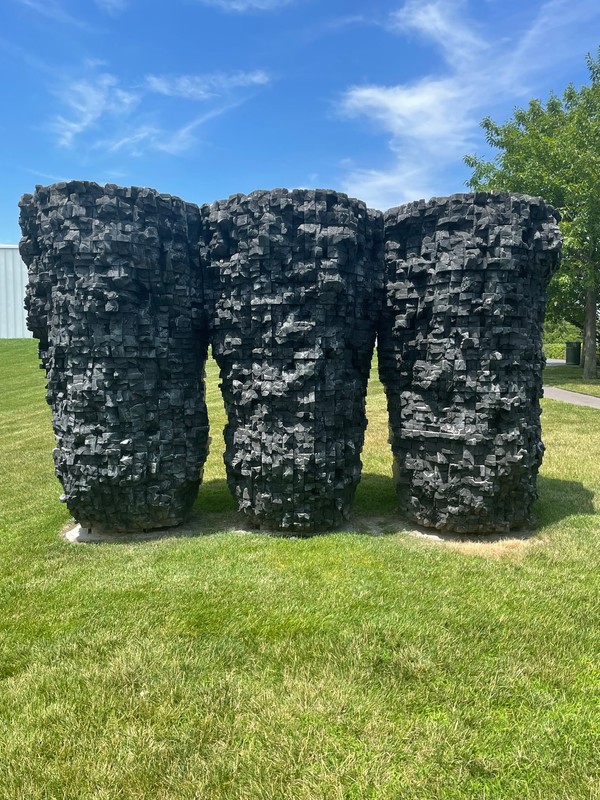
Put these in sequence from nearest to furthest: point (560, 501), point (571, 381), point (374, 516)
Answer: point (374, 516), point (560, 501), point (571, 381)

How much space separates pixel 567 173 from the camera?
21.3m

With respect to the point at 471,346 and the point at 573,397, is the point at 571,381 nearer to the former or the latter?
the point at 573,397

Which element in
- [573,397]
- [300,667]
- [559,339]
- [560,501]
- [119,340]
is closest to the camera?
[300,667]

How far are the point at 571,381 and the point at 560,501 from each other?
58.5ft

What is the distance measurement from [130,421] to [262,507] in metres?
1.91

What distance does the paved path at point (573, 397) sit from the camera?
17734 mm

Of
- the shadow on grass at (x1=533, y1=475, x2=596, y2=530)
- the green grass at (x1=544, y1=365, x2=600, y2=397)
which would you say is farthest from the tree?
the shadow on grass at (x1=533, y1=475, x2=596, y2=530)

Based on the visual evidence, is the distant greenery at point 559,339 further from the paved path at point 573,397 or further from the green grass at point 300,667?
the green grass at point 300,667

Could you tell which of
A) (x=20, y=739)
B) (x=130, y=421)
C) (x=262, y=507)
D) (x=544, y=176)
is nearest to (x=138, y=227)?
(x=130, y=421)

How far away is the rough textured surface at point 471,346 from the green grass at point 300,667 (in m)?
0.69

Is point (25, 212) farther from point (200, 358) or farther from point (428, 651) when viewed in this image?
point (428, 651)

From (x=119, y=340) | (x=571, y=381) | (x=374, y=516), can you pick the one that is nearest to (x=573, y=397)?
(x=571, y=381)

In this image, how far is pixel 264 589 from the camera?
527cm

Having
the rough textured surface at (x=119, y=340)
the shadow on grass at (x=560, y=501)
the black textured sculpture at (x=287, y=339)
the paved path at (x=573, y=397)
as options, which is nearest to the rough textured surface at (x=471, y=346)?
the black textured sculpture at (x=287, y=339)
